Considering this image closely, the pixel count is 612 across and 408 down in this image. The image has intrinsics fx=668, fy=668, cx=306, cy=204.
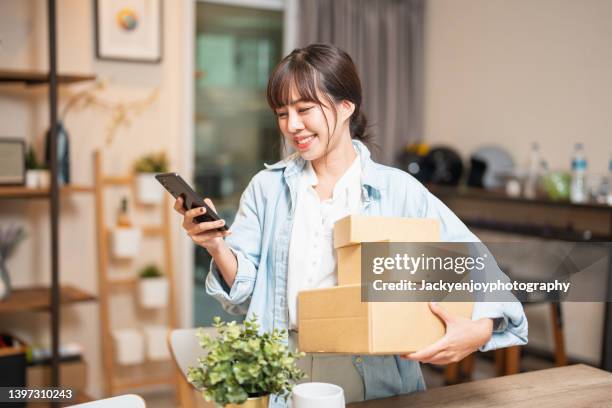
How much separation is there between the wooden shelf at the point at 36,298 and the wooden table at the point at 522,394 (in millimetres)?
2102

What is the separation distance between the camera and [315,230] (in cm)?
158

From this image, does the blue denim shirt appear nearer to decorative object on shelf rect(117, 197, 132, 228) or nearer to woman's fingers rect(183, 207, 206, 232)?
woman's fingers rect(183, 207, 206, 232)

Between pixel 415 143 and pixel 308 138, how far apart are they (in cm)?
323

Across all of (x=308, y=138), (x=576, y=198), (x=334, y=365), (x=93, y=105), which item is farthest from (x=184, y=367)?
(x=576, y=198)

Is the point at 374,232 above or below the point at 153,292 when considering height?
above

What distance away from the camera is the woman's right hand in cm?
137

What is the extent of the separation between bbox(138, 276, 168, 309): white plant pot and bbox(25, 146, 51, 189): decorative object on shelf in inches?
29.5

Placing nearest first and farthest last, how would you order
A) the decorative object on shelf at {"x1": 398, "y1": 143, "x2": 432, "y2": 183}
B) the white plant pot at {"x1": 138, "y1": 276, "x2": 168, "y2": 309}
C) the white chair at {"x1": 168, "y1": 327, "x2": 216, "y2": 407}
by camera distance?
the white chair at {"x1": 168, "y1": 327, "x2": 216, "y2": 407}, the white plant pot at {"x1": 138, "y1": 276, "x2": 168, "y2": 309}, the decorative object on shelf at {"x1": 398, "y1": 143, "x2": 432, "y2": 183}

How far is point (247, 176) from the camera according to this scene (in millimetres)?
4281

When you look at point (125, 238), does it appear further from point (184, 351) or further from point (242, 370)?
point (242, 370)

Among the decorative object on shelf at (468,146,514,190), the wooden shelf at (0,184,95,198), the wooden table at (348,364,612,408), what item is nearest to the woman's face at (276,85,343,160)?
the wooden table at (348,364,612,408)

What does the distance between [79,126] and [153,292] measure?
963 millimetres

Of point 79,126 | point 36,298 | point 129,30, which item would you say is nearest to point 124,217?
point 79,126

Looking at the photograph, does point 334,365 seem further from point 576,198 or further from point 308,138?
point 576,198
